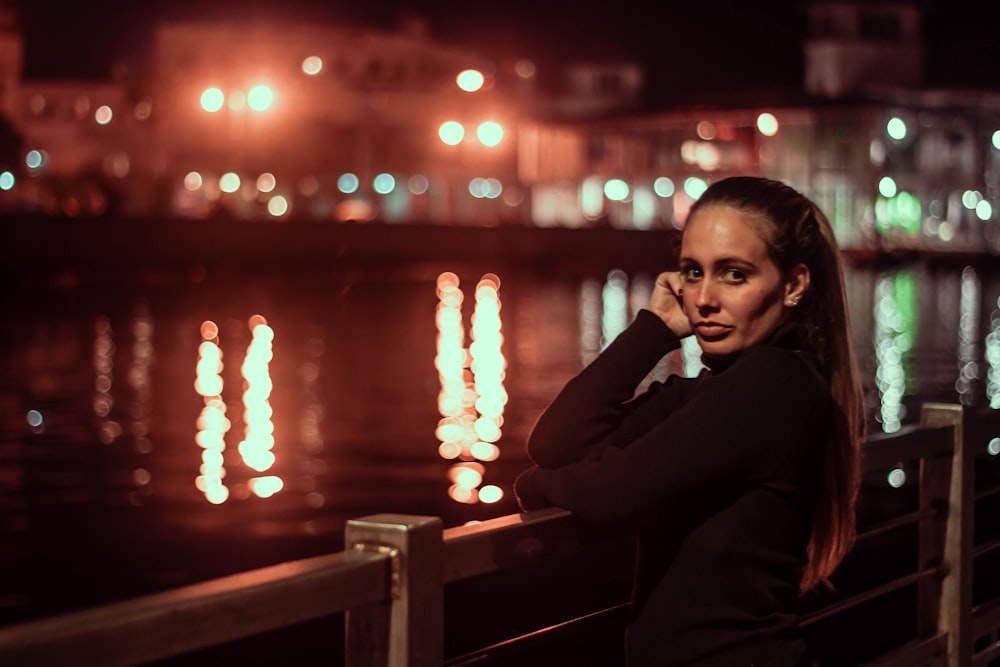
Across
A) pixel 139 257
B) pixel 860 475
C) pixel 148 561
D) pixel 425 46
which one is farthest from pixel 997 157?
pixel 860 475

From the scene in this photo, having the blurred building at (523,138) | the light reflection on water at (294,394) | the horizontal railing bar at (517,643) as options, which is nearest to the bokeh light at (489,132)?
the blurred building at (523,138)

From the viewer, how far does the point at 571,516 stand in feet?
10.2

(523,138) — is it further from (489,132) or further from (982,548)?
(982,548)

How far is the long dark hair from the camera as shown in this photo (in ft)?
10.1

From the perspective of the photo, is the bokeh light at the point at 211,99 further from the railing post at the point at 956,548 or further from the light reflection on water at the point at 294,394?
the railing post at the point at 956,548

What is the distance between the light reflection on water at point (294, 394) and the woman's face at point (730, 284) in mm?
7999

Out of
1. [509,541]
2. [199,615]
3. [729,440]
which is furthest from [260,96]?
[199,615]

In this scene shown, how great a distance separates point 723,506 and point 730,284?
448 millimetres

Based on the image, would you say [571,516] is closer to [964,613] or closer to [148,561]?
[964,613]

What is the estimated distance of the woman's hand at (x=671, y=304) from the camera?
3240mm

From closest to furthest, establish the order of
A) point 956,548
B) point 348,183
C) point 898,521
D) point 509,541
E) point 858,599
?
point 509,541 < point 858,599 < point 898,521 < point 956,548 < point 348,183

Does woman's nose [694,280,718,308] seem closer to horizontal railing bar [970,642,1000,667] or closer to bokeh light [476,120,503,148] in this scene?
horizontal railing bar [970,642,1000,667]

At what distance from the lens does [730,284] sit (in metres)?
3.09

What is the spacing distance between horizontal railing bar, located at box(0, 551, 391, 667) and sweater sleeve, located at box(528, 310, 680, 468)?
2.13 ft
